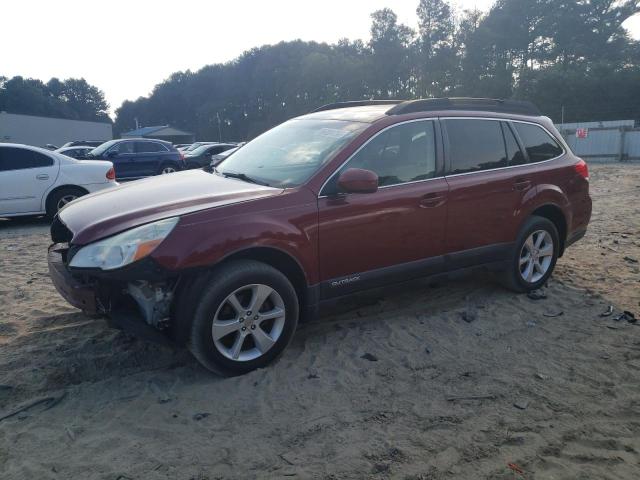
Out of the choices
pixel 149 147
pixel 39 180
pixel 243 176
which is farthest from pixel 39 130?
pixel 243 176

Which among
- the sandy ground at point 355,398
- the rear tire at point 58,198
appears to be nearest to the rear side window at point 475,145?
the sandy ground at point 355,398

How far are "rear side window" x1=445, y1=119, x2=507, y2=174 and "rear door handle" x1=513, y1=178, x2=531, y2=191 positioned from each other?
200 mm

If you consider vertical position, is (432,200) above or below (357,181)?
below

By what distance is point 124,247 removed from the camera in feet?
10.4

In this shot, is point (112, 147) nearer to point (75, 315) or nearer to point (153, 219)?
point (75, 315)

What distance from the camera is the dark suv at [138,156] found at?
632 inches

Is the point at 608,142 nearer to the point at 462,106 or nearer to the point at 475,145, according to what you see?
the point at 462,106

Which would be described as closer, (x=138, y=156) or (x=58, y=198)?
(x=58, y=198)

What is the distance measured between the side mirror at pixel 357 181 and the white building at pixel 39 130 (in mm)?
45380

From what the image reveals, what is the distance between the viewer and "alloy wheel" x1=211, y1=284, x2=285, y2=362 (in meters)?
3.36

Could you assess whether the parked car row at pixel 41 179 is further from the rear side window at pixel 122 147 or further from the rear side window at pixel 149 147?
the rear side window at pixel 149 147

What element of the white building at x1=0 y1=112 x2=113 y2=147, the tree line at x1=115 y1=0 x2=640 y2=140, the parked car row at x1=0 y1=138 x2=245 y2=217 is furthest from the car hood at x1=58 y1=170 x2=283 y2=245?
the white building at x1=0 y1=112 x2=113 y2=147

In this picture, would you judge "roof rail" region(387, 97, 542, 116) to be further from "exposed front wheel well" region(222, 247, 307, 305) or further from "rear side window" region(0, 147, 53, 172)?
"rear side window" region(0, 147, 53, 172)

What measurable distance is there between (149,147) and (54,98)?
9945cm
